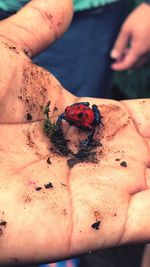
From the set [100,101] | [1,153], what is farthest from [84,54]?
[1,153]

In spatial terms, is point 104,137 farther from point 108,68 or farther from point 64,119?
point 108,68

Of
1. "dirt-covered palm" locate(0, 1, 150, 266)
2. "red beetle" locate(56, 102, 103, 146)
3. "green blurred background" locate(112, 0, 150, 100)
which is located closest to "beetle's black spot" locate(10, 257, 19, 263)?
"dirt-covered palm" locate(0, 1, 150, 266)

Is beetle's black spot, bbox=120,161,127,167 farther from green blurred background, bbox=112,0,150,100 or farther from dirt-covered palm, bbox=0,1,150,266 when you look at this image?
green blurred background, bbox=112,0,150,100

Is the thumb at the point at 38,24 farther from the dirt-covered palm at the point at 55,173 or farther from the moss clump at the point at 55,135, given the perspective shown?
the moss clump at the point at 55,135

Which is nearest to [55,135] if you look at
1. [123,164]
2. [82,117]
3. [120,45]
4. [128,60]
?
[82,117]

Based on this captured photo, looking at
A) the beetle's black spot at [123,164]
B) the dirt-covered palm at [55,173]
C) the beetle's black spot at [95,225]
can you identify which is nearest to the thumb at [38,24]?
the dirt-covered palm at [55,173]

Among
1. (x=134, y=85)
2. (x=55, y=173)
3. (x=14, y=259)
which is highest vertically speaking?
(x=134, y=85)

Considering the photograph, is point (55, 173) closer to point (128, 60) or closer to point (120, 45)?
point (128, 60)
